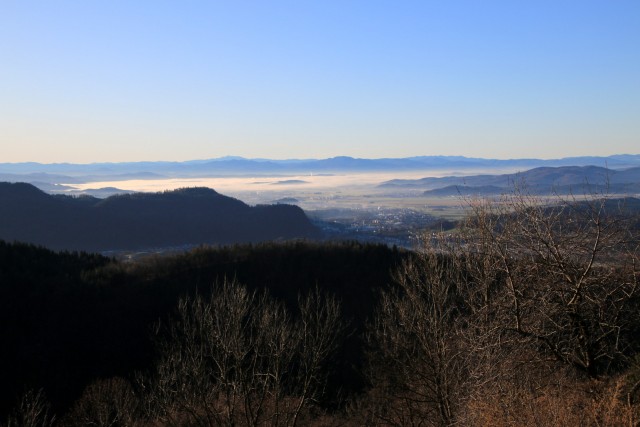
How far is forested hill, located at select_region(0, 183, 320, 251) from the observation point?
127312mm

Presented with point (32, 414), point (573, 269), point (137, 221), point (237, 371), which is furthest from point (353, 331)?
point (137, 221)

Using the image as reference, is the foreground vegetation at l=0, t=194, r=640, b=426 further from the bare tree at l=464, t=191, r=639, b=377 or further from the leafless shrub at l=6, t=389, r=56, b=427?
the leafless shrub at l=6, t=389, r=56, b=427

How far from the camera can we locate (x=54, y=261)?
61.3m

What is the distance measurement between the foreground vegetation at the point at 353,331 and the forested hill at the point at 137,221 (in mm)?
66604

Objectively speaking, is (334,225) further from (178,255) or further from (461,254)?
(461,254)

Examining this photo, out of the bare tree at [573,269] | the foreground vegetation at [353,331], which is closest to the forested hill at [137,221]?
the foreground vegetation at [353,331]

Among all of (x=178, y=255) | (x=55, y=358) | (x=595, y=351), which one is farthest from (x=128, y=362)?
(x=595, y=351)

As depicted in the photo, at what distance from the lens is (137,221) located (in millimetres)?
141375

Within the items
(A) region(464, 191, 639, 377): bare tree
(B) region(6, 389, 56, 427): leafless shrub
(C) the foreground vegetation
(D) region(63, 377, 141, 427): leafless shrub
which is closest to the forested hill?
(C) the foreground vegetation

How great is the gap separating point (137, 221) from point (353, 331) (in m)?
107

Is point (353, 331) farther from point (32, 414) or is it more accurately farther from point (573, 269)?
point (573, 269)

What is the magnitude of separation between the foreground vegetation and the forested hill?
6660cm

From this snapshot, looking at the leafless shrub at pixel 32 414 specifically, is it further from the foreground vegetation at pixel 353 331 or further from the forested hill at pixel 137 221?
the forested hill at pixel 137 221

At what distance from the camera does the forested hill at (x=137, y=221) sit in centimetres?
12731
